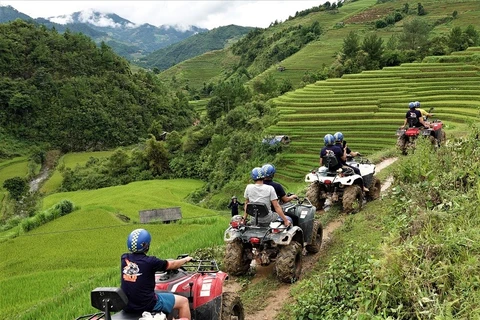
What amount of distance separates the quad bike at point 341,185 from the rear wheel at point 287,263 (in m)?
3.32

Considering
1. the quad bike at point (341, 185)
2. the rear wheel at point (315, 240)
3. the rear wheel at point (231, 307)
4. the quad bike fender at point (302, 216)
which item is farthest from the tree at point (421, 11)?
the rear wheel at point (231, 307)

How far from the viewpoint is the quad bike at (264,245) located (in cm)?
641

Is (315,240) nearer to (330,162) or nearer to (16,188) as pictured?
(330,162)

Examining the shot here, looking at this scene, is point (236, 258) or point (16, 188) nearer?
point (236, 258)

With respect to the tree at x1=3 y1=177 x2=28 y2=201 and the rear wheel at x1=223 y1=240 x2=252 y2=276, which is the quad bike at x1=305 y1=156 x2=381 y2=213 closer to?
the rear wheel at x1=223 y1=240 x2=252 y2=276

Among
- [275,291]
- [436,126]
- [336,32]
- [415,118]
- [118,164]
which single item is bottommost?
[118,164]

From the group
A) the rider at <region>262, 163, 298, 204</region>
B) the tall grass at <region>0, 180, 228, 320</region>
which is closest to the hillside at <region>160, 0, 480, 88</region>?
the tall grass at <region>0, 180, 228, 320</region>

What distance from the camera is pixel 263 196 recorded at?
660 cm

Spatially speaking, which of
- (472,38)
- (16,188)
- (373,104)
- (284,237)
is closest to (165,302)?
(284,237)

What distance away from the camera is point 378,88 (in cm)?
3528

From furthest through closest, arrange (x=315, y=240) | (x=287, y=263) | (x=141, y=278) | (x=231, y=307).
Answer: (x=315, y=240)
(x=287, y=263)
(x=231, y=307)
(x=141, y=278)

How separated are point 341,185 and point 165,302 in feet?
21.0

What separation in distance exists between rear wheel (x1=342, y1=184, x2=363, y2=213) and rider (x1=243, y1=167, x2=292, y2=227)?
312 cm

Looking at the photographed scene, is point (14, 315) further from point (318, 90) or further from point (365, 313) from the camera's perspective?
point (318, 90)
